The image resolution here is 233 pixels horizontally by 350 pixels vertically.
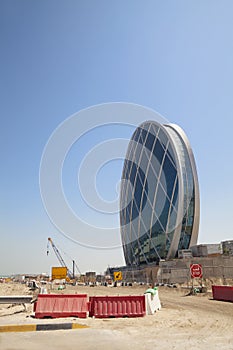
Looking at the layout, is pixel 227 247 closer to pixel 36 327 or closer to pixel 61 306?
pixel 61 306

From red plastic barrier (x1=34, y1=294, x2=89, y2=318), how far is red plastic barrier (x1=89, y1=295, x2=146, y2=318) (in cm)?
36

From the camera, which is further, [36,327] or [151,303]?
[151,303]

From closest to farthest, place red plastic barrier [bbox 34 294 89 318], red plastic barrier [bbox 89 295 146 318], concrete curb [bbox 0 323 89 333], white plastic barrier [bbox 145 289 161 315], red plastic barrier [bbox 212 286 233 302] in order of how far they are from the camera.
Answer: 1. concrete curb [bbox 0 323 89 333]
2. red plastic barrier [bbox 34 294 89 318]
3. red plastic barrier [bbox 89 295 146 318]
4. white plastic barrier [bbox 145 289 161 315]
5. red plastic barrier [bbox 212 286 233 302]

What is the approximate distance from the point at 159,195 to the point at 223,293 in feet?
161

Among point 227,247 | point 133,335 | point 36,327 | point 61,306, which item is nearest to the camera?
point 133,335

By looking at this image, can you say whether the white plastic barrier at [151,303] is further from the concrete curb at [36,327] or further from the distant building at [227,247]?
the distant building at [227,247]

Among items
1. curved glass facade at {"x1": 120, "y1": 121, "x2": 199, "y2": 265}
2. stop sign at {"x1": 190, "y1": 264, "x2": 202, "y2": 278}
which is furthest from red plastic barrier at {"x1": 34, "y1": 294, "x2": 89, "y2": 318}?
curved glass facade at {"x1": 120, "y1": 121, "x2": 199, "y2": 265}

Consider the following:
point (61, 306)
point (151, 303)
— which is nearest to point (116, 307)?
point (151, 303)

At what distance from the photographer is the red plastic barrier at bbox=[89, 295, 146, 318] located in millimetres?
11156

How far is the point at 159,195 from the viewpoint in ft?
221

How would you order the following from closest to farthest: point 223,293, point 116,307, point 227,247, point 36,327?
1. point 36,327
2. point 116,307
3. point 223,293
4. point 227,247

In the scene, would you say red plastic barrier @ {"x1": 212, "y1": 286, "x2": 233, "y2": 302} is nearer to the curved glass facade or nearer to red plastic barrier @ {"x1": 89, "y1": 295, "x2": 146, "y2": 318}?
red plastic barrier @ {"x1": 89, "y1": 295, "x2": 146, "y2": 318}

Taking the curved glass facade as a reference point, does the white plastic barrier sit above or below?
below

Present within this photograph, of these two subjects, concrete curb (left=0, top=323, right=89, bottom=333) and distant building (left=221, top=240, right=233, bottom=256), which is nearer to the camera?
concrete curb (left=0, top=323, right=89, bottom=333)
